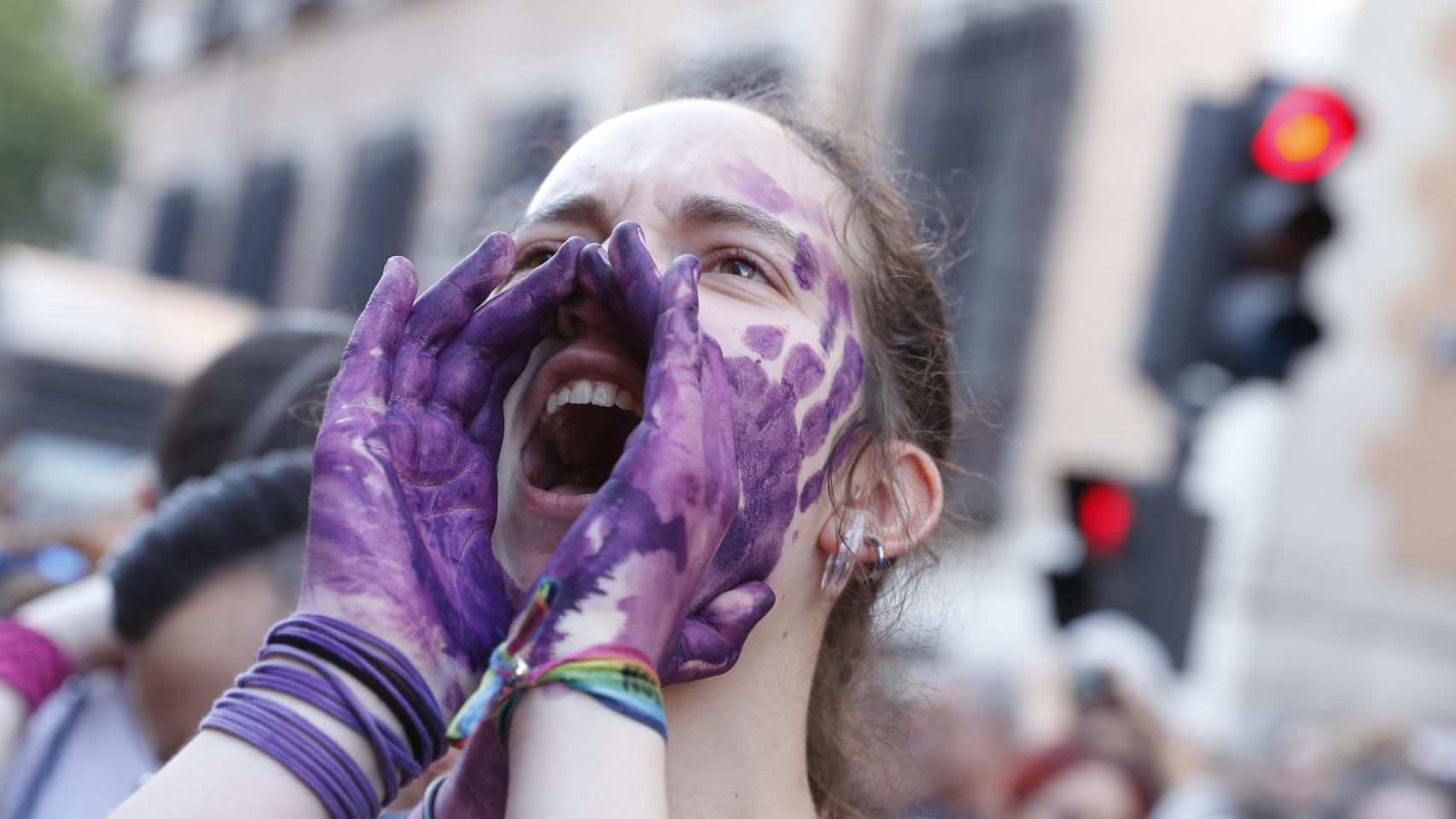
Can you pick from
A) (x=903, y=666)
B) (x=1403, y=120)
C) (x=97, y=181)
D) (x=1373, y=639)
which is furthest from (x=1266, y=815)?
(x=97, y=181)

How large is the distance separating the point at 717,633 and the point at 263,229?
16789 millimetres

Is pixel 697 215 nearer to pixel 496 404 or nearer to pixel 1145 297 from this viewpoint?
pixel 496 404

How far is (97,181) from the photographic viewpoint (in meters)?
18.8

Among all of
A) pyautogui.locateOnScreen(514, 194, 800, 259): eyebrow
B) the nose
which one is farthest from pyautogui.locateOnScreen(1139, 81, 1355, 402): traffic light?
the nose

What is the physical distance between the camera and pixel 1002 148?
8.98 metres

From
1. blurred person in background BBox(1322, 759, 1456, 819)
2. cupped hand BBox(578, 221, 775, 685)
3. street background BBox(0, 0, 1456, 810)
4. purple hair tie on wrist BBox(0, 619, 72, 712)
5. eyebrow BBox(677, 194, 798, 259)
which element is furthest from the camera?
street background BBox(0, 0, 1456, 810)

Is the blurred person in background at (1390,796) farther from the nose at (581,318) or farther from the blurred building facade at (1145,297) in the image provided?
the nose at (581,318)

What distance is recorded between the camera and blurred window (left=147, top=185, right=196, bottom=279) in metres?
19.5

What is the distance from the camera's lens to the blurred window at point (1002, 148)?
8.63 meters

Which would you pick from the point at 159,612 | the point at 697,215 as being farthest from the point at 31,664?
the point at 697,215

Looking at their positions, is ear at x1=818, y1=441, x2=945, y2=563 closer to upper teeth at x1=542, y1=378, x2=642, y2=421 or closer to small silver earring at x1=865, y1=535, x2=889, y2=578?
small silver earring at x1=865, y1=535, x2=889, y2=578

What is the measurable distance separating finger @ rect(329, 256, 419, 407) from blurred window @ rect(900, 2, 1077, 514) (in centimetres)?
691

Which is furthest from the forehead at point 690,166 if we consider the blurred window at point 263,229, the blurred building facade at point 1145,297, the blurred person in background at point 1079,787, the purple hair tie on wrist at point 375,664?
the blurred window at point 263,229

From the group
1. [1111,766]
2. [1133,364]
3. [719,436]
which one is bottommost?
[1111,766]
